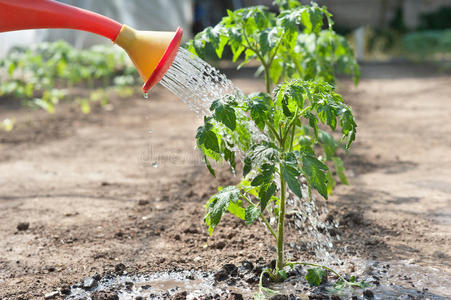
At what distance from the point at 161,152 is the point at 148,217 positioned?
5.91ft

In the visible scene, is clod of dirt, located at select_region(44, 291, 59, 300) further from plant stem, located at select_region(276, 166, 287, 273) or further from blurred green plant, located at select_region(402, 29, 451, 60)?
blurred green plant, located at select_region(402, 29, 451, 60)

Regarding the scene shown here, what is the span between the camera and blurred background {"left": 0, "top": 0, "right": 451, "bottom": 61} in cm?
1154

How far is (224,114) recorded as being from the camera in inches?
88.7

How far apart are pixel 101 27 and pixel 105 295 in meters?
1.26

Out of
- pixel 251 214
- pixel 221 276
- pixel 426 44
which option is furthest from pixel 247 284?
pixel 426 44

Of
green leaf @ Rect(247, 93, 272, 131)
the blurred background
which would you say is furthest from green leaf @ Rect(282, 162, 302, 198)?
the blurred background

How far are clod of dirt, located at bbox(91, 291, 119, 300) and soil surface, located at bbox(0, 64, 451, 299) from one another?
0.21 meters

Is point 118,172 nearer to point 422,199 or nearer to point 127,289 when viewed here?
point 127,289

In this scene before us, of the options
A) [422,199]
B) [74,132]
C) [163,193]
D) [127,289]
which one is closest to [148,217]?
[163,193]

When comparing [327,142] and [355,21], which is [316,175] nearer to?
[327,142]

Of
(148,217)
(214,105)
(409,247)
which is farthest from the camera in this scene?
(148,217)

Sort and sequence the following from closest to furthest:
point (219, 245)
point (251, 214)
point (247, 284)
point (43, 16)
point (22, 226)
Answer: point (43, 16) → point (251, 214) → point (247, 284) → point (219, 245) → point (22, 226)

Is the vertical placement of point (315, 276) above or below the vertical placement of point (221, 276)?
above

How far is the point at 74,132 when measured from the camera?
20.9 feet
